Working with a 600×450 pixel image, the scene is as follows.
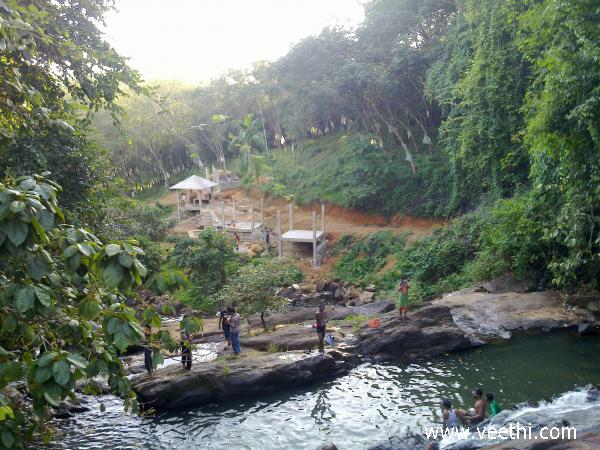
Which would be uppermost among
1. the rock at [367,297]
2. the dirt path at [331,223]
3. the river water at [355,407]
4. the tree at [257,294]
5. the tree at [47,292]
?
the tree at [47,292]

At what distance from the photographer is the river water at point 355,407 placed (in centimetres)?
1116

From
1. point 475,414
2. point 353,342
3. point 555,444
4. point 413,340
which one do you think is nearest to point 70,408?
point 353,342

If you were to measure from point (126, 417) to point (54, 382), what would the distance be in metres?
10.0

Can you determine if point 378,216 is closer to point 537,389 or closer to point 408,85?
point 408,85

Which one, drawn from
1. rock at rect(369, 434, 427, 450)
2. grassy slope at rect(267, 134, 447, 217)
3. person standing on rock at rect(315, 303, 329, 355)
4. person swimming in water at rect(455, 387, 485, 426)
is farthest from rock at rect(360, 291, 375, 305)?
rock at rect(369, 434, 427, 450)

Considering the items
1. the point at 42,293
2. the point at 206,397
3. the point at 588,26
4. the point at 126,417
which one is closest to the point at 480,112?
Result: the point at 588,26

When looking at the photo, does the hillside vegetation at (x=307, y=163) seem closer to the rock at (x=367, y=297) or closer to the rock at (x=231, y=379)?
the rock at (x=367, y=297)

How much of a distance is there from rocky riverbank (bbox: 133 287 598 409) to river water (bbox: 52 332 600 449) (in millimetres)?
383

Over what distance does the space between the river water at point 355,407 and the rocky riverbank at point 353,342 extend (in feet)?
1.26

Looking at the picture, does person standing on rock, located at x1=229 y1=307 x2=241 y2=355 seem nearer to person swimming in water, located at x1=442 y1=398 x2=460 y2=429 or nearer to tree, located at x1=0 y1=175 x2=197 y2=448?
person swimming in water, located at x1=442 y1=398 x2=460 y2=429

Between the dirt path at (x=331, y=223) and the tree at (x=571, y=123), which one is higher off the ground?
the tree at (x=571, y=123)

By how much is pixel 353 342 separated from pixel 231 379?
4340mm

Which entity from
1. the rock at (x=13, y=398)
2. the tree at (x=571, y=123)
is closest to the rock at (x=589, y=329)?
the tree at (x=571, y=123)

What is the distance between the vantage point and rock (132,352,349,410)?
12.9 meters
